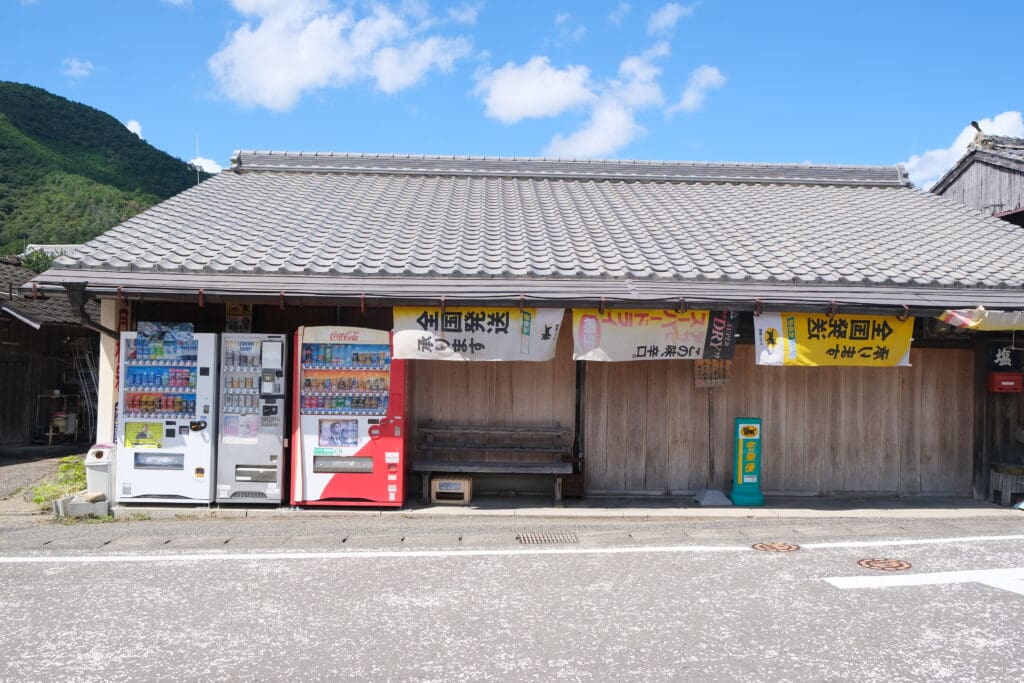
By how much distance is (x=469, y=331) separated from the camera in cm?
870

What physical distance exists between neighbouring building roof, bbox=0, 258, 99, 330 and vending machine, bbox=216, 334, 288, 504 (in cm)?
483

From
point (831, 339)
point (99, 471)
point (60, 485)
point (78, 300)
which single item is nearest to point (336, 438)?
point (99, 471)

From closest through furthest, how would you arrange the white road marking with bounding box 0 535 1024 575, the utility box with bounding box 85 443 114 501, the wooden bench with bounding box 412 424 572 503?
the white road marking with bounding box 0 535 1024 575 → the utility box with bounding box 85 443 114 501 → the wooden bench with bounding box 412 424 572 503

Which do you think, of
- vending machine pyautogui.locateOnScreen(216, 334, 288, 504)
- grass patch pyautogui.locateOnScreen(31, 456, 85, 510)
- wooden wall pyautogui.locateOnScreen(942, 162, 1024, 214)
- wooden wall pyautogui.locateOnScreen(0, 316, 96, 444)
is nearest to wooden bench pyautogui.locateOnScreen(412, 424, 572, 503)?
vending machine pyautogui.locateOnScreen(216, 334, 288, 504)

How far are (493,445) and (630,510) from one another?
2058 mm

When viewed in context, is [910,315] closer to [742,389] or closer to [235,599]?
[742,389]

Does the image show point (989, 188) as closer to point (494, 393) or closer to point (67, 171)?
point (494, 393)

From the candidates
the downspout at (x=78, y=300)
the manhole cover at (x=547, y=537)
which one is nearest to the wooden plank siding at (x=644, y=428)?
the manhole cover at (x=547, y=537)

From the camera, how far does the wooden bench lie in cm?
975

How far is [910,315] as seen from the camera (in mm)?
8875

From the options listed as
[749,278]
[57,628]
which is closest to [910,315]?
[749,278]

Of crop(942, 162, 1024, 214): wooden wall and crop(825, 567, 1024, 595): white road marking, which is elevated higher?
crop(942, 162, 1024, 214): wooden wall

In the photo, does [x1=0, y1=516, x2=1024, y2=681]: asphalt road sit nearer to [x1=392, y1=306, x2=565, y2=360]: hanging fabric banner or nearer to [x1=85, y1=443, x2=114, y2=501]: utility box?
[x1=85, y1=443, x2=114, y2=501]: utility box

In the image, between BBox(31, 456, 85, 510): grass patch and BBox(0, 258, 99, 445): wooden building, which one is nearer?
BBox(31, 456, 85, 510): grass patch
